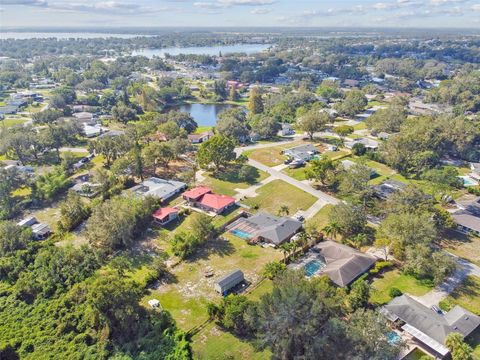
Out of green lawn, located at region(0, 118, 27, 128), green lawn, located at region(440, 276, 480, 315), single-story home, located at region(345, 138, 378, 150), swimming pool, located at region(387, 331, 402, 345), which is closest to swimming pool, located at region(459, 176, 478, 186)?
single-story home, located at region(345, 138, 378, 150)

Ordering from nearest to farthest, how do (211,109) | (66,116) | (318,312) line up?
(318,312)
(66,116)
(211,109)

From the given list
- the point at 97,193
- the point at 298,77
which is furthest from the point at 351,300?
the point at 298,77

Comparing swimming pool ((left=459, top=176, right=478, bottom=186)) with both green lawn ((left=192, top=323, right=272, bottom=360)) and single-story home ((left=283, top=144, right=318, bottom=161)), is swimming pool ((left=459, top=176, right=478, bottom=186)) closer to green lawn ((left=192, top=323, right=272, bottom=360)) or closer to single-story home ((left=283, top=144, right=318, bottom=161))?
single-story home ((left=283, top=144, right=318, bottom=161))

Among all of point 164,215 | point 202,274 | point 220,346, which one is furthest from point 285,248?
point 164,215

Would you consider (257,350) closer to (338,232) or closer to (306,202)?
(338,232)

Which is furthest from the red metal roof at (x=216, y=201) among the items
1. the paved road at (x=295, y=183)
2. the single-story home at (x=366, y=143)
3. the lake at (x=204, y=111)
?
the lake at (x=204, y=111)

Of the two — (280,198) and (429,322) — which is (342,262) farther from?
(280,198)
